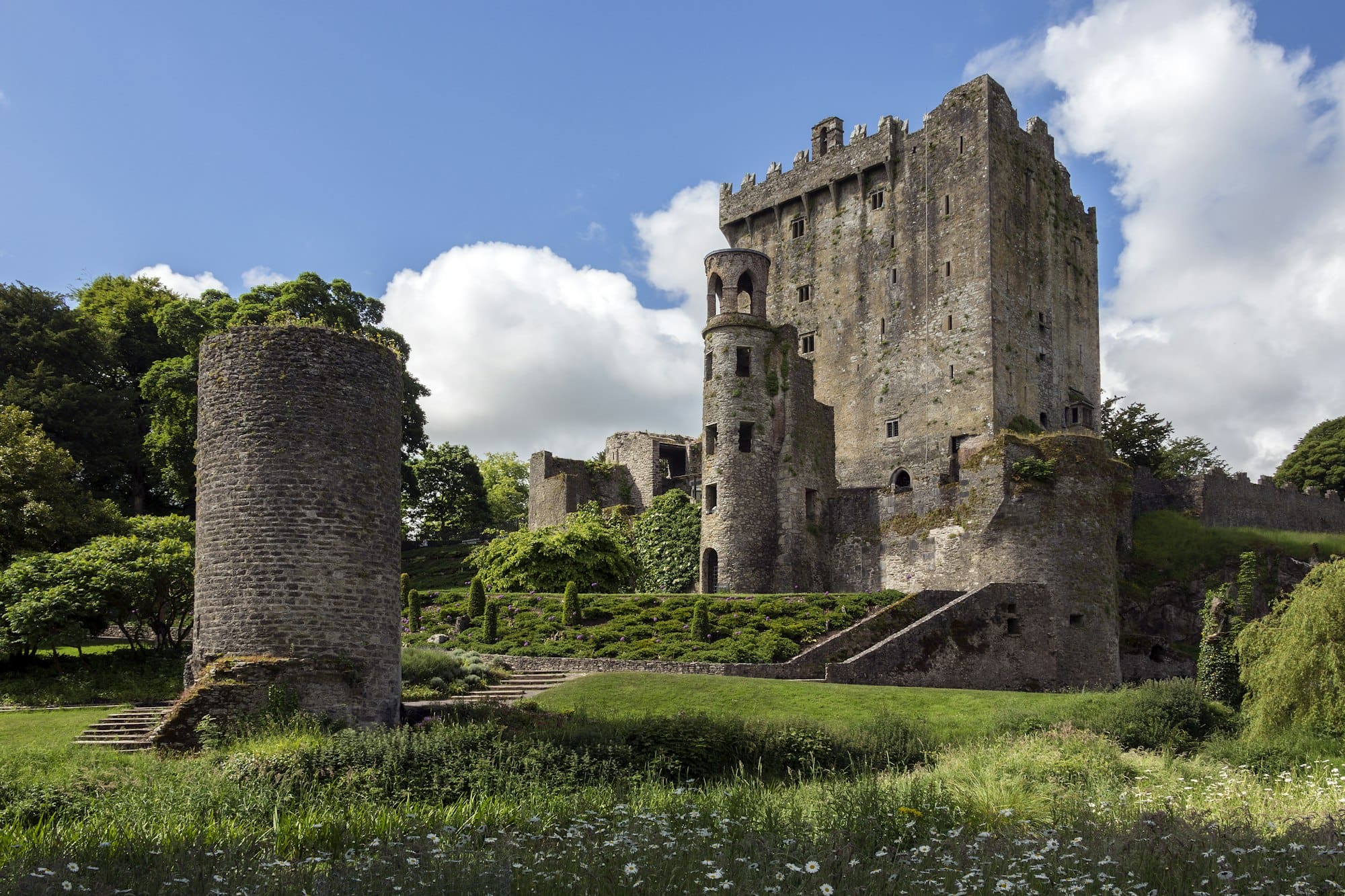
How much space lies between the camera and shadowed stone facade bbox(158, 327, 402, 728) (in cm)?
1742

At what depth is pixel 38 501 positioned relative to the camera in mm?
29797

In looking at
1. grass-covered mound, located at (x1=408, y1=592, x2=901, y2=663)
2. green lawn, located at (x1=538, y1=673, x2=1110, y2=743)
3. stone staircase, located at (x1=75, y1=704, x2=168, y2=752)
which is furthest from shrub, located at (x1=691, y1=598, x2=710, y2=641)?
stone staircase, located at (x1=75, y1=704, x2=168, y2=752)

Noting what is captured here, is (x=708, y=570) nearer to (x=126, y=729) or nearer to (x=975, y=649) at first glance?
(x=975, y=649)

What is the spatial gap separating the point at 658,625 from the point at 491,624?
15.4 ft

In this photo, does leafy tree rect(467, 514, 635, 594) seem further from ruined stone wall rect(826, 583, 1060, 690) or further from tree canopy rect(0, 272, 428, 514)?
ruined stone wall rect(826, 583, 1060, 690)

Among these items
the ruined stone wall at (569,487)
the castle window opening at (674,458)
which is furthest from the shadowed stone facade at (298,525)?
the castle window opening at (674,458)

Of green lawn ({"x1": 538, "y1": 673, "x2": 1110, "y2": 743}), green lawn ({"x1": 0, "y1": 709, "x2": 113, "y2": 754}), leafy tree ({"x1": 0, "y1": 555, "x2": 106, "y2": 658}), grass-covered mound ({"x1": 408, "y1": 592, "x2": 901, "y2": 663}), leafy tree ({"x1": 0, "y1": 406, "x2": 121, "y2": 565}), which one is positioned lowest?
green lawn ({"x1": 538, "y1": 673, "x2": 1110, "y2": 743})

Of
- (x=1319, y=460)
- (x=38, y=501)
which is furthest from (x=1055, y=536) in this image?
(x=1319, y=460)

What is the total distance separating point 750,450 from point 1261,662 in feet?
70.5

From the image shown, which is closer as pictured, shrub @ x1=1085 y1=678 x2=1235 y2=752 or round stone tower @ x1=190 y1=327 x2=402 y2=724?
round stone tower @ x1=190 y1=327 x2=402 y2=724

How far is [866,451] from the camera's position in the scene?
1928 inches

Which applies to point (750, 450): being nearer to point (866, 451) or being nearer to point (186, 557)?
point (866, 451)

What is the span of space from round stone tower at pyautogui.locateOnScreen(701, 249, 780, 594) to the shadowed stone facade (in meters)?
21.0

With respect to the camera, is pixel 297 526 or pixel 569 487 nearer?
pixel 297 526
